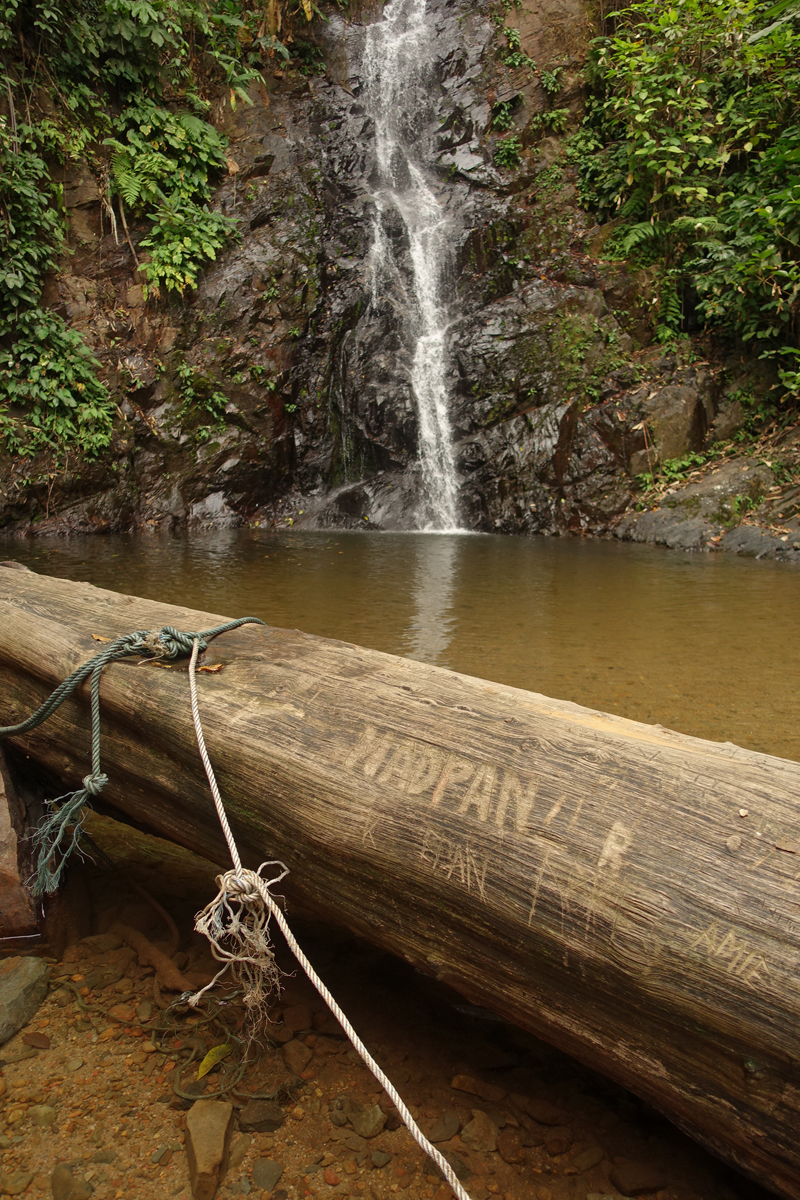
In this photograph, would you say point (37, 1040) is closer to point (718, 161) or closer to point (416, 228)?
point (718, 161)

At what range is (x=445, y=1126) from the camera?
52.7 inches

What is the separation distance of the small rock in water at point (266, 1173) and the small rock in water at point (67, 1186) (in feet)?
0.95

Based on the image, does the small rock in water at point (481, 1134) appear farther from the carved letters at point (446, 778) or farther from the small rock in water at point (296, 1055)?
the carved letters at point (446, 778)

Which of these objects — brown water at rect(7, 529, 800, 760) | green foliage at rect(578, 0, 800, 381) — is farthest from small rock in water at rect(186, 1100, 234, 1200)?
green foliage at rect(578, 0, 800, 381)

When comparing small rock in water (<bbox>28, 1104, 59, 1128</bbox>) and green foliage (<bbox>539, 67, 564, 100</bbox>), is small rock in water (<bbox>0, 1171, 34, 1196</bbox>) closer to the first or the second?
small rock in water (<bbox>28, 1104, 59, 1128</bbox>)

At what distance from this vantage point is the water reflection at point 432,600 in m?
4.00

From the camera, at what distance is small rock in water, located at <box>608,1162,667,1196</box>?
1191mm

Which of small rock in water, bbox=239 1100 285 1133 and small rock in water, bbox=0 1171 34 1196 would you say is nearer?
small rock in water, bbox=0 1171 34 1196

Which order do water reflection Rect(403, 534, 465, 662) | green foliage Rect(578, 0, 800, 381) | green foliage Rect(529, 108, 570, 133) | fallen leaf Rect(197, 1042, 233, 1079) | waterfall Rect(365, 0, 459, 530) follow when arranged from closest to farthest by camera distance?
fallen leaf Rect(197, 1042, 233, 1079) < water reflection Rect(403, 534, 465, 662) < green foliage Rect(578, 0, 800, 381) < waterfall Rect(365, 0, 459, 530) < green foliage Rect(529, 108, 570, 133)

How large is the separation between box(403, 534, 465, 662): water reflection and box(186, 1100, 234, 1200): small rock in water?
2.51 m

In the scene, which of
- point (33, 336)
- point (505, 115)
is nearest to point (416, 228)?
point (505, 115)

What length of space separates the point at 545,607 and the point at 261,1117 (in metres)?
4.02

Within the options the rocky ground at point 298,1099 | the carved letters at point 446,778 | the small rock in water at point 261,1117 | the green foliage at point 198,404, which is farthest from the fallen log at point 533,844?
the green foliage at point 198,404

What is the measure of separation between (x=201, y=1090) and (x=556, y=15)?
1534 cm
